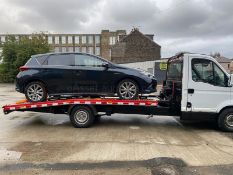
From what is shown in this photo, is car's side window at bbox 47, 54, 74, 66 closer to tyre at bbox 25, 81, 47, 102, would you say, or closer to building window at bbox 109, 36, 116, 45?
tyre at bbox 25, 81, 47, 102

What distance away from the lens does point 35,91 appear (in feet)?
28.8

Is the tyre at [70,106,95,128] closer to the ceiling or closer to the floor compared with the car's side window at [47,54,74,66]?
closer to the floor

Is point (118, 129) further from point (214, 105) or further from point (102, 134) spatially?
point (214, 105)

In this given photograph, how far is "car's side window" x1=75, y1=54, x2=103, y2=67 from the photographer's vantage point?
8773mm

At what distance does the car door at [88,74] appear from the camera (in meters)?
8.67

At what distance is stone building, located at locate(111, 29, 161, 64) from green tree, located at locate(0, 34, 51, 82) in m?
14.3

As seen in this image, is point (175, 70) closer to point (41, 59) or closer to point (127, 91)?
point (127, 91)

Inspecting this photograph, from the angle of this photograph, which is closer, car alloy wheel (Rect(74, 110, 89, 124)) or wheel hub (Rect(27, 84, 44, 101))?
car alloy wheel (Rect(74, 110, 89, 124))

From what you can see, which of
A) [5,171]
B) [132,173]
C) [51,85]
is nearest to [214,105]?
[132,173]

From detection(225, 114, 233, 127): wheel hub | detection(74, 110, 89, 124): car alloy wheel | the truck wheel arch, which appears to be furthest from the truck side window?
detection(74, 110, 89, 124): car alloy wheel

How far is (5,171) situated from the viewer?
5.12 meters

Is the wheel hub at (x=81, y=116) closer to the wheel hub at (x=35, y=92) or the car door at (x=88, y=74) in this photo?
the car door at (x=88, y=74)

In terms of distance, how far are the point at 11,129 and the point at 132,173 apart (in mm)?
4892

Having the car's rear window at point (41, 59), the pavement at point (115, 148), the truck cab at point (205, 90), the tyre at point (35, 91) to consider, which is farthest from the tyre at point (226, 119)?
the car's rear window at point (41, 59)
